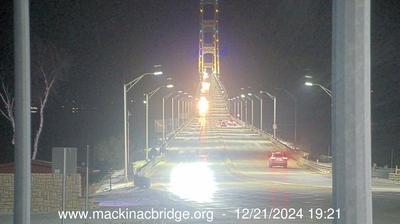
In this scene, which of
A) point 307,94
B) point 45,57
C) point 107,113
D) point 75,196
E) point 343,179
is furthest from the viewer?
point 307,94

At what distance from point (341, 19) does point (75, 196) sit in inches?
685

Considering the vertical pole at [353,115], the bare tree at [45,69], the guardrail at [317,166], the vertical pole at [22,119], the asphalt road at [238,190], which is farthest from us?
the guardrail at [317,166]

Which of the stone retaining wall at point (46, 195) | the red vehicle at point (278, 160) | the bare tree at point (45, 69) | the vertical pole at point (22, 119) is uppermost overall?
the bare tree at point (45, 69)

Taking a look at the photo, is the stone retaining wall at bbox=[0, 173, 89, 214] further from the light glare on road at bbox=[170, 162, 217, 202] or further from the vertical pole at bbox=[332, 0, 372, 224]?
the vertical pole at bbox=[332, 0, 372, 224]

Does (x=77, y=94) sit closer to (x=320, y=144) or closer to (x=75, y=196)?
(x=320, y=144)

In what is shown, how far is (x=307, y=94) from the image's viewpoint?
151 metres

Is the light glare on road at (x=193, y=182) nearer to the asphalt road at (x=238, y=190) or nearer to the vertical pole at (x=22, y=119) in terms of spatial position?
the asphalt road at (x=238, y=190)

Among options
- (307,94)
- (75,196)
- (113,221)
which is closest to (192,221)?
(113,221)

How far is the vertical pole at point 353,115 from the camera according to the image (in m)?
6.32

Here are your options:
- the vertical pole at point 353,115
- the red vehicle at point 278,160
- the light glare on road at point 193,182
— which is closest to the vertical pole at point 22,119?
the vertical pole at point 353,115

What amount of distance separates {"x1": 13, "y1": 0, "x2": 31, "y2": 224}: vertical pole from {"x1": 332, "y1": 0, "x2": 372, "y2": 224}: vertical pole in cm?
313

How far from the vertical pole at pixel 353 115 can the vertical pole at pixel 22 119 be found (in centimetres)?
313

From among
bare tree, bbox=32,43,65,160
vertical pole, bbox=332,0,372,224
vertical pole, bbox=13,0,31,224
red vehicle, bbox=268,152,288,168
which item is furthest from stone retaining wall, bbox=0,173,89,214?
red vehicle, bbox=268,152,288,168

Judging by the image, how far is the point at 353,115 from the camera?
6.34 m
